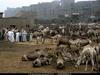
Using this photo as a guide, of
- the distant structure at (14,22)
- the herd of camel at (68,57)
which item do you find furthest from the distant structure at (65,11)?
the herd of camel at (68,57)

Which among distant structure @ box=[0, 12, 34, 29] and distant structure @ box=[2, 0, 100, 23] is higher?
distant structure @ box=[0, 12, 34, 29]

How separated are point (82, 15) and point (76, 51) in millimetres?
117391

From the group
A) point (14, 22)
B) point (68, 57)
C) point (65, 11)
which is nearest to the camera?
point (68, 57)

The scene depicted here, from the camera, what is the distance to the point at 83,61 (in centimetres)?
1923

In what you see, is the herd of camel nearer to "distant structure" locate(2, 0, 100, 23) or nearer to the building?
the building

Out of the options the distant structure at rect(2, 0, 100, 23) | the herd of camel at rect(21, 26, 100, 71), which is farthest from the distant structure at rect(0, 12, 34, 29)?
the distant structure at rect(2, 0, 100, 23)

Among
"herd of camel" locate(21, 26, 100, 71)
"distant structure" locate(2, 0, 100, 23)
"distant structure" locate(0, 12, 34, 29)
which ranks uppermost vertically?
Answer: "herd of camel" locate(21, 26, 100, 71)

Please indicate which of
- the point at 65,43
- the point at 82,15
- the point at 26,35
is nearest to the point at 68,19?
the point at 82,15

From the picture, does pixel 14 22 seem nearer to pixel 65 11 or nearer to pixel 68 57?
pixel 68 57

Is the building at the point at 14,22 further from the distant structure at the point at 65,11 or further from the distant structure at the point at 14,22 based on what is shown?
the distant structure at the point at 65,11

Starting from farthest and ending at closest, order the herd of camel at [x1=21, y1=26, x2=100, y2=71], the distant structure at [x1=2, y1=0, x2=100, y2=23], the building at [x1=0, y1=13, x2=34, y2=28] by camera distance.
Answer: the distant structure at [x1=2, y1=0, x2=100, y2=23] → the building at [x1=0, y1=13, x2=34, y2=28] → the herd of camel at [x1=21, y1=26, x2=100, y2=71]

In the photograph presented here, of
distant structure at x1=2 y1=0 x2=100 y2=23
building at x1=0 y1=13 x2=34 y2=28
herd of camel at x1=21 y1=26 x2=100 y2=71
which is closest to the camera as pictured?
herd of camel at x1=21 y1=26 x2=100 y2=71

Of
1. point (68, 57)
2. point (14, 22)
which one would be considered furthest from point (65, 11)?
point (68, 57)

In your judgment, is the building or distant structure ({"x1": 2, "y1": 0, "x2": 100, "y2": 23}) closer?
the building
